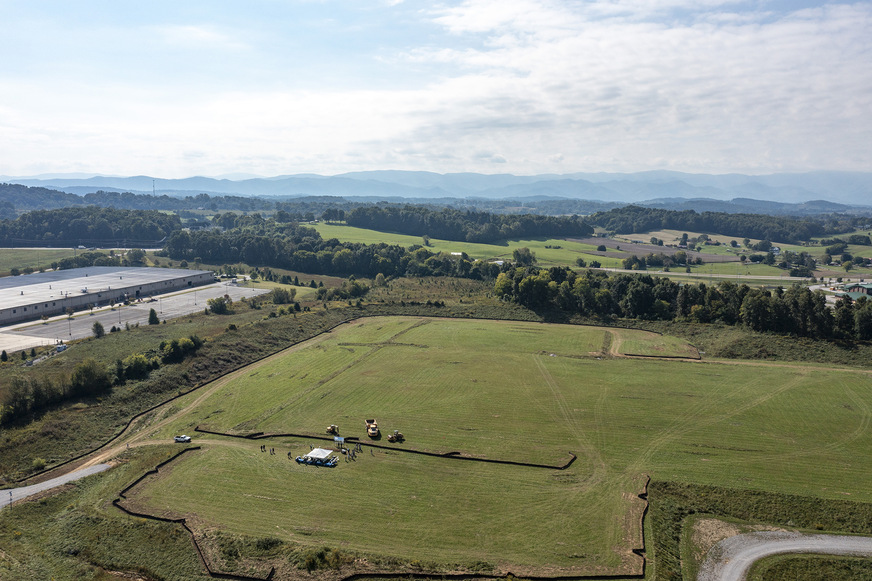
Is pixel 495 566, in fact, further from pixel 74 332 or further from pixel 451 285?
pixel 451 285

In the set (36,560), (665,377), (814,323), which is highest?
(814,323)

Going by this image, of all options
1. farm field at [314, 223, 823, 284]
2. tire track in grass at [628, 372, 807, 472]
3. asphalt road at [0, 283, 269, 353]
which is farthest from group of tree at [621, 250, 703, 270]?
asphalt road at [0, 283, 269, 353]

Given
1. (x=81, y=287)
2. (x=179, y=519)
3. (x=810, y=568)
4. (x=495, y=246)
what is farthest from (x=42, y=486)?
(x=495, y=246)

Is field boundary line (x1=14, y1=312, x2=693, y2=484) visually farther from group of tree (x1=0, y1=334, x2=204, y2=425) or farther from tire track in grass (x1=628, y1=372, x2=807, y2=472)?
tire track in grass (x1=628, y1=372, x2=807, y2=472)

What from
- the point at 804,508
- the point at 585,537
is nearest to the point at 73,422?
the point at 585,537

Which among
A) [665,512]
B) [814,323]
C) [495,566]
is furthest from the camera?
[814,323]

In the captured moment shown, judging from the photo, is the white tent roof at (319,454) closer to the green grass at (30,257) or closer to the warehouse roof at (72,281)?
the warehouse roof at (72,281)
